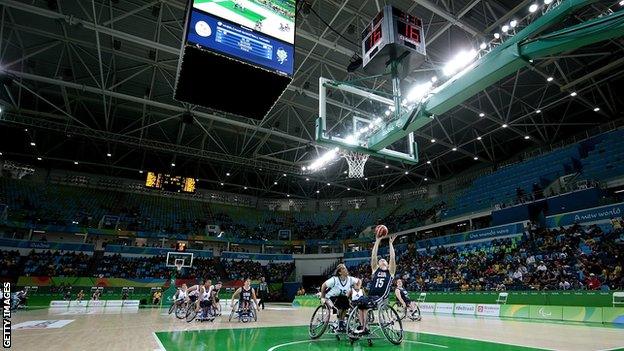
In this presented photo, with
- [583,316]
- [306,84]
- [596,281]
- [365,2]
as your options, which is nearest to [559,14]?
[365,2]

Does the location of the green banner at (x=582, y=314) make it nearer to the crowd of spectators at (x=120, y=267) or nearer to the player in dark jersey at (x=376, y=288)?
the player in dark jersey at (x=376, y=288)

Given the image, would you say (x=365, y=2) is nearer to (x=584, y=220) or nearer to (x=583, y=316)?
(x=583, y=316)

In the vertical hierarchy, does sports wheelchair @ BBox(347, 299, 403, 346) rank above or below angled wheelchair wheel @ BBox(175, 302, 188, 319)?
above

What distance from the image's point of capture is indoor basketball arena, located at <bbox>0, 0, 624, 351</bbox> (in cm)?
722

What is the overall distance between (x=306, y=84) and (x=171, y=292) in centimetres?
1655

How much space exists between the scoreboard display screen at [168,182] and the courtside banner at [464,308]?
24.8 m

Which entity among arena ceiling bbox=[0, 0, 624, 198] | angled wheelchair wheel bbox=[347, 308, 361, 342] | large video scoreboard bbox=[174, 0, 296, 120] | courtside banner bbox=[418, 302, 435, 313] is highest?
arena ceiling bbox=[0, 0, 624, 198]

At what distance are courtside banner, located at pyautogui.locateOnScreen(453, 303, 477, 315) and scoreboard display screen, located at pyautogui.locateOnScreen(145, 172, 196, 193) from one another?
2485cm

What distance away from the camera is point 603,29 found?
18.5ft

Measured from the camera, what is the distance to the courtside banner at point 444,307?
17452mm

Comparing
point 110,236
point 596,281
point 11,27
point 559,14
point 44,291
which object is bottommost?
point 44,291

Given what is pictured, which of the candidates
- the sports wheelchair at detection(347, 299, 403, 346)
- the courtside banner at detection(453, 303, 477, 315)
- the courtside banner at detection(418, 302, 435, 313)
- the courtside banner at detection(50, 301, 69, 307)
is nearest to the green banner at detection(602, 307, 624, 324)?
the courtside banner at detection(453, 303, 477, 315)

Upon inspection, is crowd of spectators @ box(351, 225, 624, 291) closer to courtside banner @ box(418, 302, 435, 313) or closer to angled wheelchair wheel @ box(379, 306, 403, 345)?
courtside banner @ box(418, 302, 435, 313)

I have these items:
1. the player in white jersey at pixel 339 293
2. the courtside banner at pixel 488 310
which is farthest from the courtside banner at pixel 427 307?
the player in white jersey at pixel 339 293
